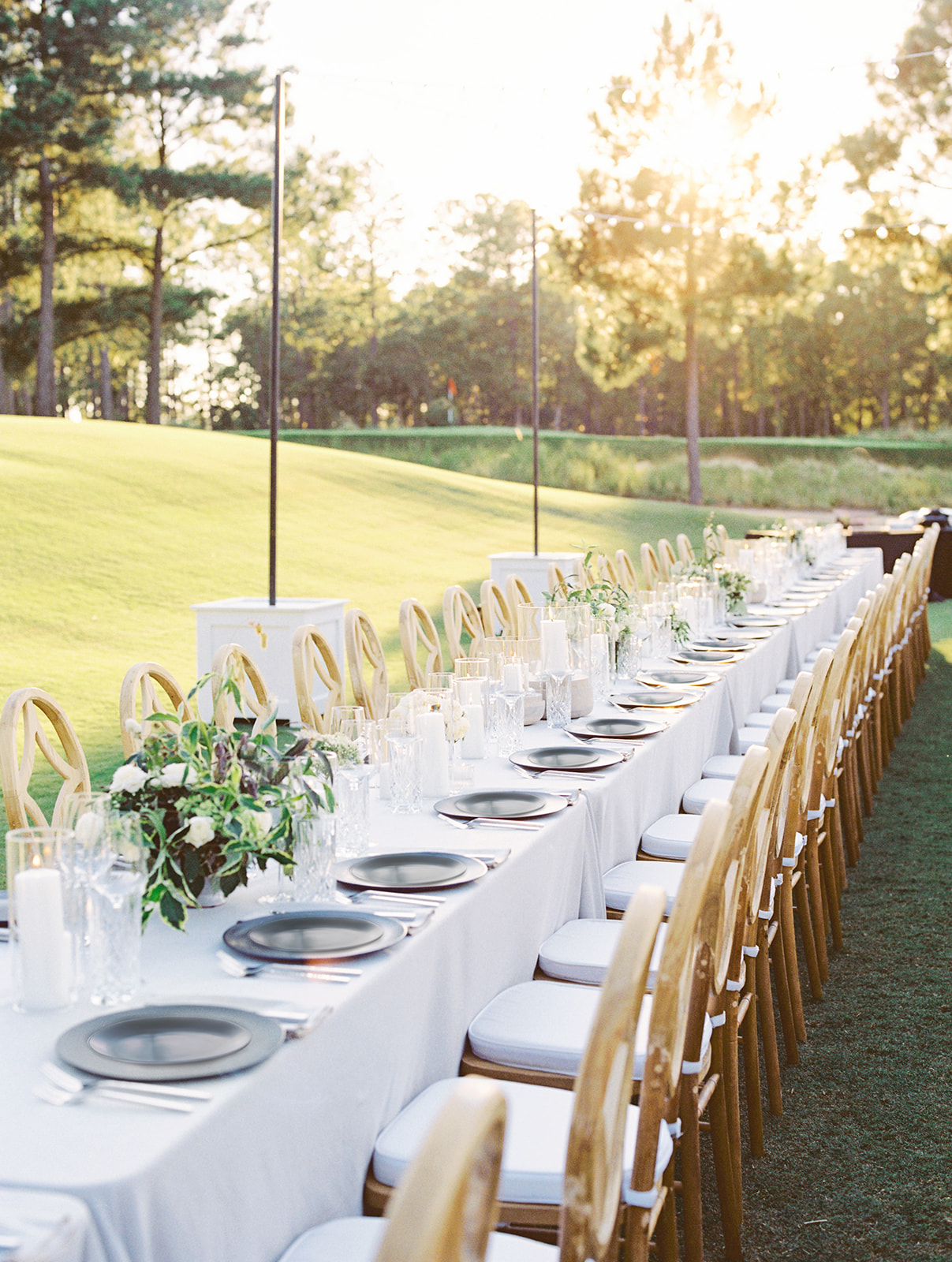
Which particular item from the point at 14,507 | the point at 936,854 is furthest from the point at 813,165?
the point at 936,854

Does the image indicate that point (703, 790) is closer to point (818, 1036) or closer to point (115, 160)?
point (818, 1036)

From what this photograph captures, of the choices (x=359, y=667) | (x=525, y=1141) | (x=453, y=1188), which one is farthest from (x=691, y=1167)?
(x=359, y=667)

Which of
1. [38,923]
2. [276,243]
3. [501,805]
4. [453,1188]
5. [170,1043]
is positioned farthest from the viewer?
[276,243]

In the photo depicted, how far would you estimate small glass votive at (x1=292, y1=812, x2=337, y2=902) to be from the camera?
2.22m

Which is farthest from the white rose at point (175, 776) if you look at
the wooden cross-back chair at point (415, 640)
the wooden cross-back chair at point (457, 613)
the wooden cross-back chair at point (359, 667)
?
the wooden cross-back chair at point (457, 613)

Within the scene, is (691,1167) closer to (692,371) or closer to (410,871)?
(410,871)

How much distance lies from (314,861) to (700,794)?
7.28ft

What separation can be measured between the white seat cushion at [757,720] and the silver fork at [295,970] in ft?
12.4

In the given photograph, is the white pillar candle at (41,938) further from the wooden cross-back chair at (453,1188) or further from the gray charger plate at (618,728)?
the gray charger plate at (618,728)

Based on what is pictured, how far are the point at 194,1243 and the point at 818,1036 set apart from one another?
2588 mm

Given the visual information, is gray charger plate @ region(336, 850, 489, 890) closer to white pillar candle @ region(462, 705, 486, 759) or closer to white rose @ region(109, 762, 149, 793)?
white rose @ region(109, 762, 149, 793)

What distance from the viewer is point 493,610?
21.6 ft

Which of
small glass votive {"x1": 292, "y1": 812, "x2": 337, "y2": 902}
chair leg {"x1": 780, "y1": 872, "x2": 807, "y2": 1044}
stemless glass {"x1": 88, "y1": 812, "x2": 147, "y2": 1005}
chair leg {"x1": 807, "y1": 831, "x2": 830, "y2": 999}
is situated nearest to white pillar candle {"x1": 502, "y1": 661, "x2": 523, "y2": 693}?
chair leg {"x1": 780, "y1": 872, "x2": 807, "y2": 1044}

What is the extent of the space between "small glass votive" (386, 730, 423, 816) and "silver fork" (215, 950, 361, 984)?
95 cm
